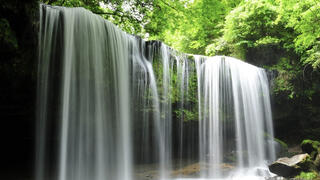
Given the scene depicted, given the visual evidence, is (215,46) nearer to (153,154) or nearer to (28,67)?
(153,154)

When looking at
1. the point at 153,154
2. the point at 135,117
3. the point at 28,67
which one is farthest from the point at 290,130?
the point at 28,67

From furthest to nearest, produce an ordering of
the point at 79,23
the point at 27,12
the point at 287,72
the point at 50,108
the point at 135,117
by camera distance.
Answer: the point at 287,72 < the point at 135,117 < the point at 79,23 < the point at 50,108 < the point at 27,12

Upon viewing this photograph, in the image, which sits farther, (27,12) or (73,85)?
(73,85)

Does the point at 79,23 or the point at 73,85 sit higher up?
the point at 79,23

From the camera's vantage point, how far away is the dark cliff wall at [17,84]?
13.9 ft

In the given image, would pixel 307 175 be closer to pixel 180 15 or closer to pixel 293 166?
pixel 293 166

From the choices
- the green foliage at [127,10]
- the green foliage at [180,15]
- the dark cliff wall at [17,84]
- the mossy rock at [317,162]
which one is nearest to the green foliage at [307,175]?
the mossy rock at [317,162]

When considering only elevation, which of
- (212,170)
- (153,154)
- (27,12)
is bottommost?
(212,170)

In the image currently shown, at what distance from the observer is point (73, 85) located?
19.1 feet

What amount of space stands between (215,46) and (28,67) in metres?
11.7

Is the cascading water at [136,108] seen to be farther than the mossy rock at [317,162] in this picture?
No

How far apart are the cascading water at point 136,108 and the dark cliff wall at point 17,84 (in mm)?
382

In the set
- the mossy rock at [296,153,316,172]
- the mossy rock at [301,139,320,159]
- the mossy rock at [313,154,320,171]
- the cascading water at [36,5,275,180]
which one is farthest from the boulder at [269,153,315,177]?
the cascading water at [36,5,275,180]

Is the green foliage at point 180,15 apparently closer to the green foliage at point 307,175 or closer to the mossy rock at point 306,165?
the mossy rock at point 306,165
